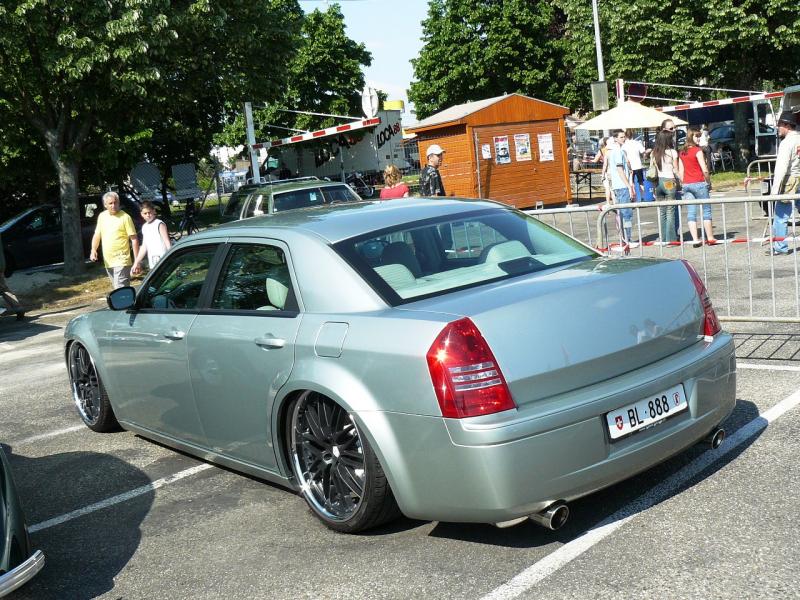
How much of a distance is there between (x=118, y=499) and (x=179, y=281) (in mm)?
1313

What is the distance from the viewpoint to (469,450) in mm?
3896

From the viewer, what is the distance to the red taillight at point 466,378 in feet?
12.8

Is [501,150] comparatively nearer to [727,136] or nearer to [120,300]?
[120,300]

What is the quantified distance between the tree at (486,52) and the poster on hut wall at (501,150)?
26.3 metres

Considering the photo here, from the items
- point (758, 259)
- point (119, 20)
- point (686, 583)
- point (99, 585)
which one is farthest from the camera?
point (119, 20)

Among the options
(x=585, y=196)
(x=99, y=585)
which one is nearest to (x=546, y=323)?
(x=99, y=585)

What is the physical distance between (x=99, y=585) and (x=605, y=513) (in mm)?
2288

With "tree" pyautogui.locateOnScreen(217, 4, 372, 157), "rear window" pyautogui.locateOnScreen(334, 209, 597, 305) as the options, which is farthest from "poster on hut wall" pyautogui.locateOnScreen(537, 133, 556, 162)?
"tree" pyautogui.locateOnScreen(217, 4, 372, 157)

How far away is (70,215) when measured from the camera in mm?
21234

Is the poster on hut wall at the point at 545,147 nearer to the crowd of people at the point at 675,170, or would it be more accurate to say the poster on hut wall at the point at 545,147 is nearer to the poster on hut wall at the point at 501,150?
A: the poster on hut wall at the point at 501,150

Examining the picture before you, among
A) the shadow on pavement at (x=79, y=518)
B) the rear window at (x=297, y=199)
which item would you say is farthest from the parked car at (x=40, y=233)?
the shadow on pavement at (x=79, y=518)

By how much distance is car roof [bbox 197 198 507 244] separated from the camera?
4.95m

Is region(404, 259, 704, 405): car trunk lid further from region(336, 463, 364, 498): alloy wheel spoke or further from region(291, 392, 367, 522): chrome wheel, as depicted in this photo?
region(336, 463, 364, 498): alloy wheel spoke

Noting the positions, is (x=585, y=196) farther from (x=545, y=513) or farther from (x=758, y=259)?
(x=545, y=513)
